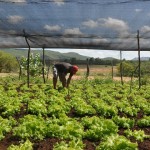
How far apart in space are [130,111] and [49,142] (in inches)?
142

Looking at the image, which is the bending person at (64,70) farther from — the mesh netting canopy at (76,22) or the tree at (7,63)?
the tree at (7,63)

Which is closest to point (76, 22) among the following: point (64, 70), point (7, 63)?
point (64, 70)

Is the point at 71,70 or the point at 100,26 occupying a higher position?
the point at 100,26

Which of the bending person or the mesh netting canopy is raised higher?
the mesh netting canopy

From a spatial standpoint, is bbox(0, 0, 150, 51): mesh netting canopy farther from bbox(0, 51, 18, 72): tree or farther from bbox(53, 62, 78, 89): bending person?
bbox(0, 51, 18, 72): tree

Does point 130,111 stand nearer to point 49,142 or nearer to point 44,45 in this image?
point 49,142

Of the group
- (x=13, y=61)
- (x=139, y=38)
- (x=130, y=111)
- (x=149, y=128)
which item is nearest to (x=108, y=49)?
(x=139, y=38)

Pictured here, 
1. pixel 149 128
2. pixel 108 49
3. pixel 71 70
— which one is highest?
pixel 108 49

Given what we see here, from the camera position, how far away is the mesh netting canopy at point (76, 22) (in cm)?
1153

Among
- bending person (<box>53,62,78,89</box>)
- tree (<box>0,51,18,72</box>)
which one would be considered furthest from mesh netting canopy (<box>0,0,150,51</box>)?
tree (<box>0,51,18,72</box>)

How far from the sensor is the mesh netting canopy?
11.5m

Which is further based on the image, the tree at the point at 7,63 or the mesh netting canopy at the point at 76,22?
the tree at the point at 7,63

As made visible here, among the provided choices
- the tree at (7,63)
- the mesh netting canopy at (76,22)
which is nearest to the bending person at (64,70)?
the mesh netting canopy at (76,22)

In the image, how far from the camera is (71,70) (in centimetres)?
1424
